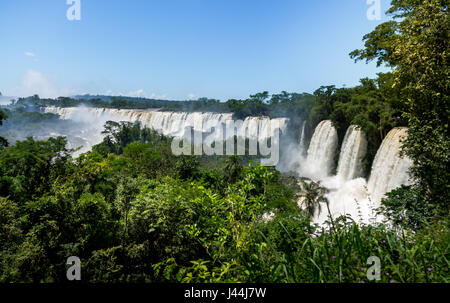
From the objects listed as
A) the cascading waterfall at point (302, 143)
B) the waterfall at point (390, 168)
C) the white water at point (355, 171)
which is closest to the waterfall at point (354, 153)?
the white water at point (355, 171)

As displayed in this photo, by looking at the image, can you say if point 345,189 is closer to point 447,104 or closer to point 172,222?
point 447,104

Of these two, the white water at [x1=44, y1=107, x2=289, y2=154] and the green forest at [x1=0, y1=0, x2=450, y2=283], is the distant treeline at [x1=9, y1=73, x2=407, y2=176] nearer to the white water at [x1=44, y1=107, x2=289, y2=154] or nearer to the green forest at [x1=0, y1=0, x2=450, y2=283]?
the green forest at [x1=0, y1=0, x2=450, y2=283]

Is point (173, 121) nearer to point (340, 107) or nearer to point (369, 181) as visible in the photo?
point (340, 107)

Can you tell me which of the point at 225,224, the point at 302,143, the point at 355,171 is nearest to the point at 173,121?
the point at 302,143

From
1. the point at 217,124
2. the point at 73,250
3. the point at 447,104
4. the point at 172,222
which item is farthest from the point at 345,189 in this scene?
the point at 217,124

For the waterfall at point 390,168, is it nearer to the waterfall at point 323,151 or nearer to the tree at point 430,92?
the tree at point 430,92

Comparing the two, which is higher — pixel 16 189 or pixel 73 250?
pixel 16 189

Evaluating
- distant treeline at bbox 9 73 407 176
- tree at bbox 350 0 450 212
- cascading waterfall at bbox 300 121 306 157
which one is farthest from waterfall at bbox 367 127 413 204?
cascading waterfall at bbox 300 121 306 157
